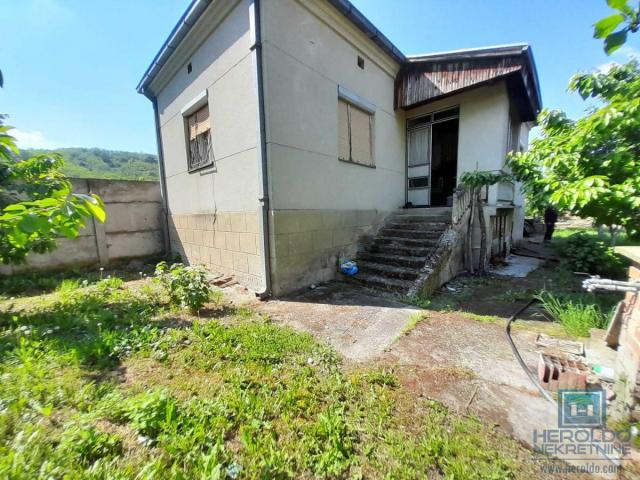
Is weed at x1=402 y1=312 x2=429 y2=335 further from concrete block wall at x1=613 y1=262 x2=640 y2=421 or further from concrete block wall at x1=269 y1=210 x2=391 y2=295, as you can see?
concrete block wall at x1=269 y1=210 x2=391 y2=295

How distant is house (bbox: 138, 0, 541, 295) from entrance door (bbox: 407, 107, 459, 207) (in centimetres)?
4

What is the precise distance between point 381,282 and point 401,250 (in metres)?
1.11

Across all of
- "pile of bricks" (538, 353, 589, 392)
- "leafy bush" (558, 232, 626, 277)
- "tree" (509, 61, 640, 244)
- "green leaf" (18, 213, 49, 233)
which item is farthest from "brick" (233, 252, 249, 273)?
"leafy bush" (558, 232, 626, 277)

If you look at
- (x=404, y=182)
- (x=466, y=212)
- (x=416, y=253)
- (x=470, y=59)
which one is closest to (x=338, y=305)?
(x=416, y=253)

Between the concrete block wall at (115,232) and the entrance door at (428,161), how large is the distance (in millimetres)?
7827

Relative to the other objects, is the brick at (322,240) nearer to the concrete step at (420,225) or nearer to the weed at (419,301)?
the weed at (419,301)

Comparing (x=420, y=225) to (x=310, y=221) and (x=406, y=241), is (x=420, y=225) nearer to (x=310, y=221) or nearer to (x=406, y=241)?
(x=406, y=241)

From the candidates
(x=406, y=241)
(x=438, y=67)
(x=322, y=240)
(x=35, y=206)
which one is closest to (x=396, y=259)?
(x=406, y=241)

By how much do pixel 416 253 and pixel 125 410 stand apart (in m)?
4.98

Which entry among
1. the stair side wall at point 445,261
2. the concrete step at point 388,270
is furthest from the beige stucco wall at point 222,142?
the stair side wall at point 445,261

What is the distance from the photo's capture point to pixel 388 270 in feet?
16.3

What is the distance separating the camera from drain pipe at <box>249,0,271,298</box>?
3787 mm

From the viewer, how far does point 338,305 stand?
400 centimetres

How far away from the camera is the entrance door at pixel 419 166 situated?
7156mm
